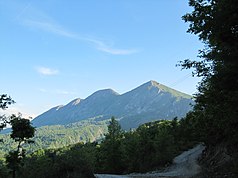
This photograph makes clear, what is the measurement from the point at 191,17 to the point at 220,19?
5.27ft

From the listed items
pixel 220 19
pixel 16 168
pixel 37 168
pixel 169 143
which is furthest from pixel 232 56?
pixel 169 143

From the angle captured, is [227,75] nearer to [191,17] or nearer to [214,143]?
[191,17]

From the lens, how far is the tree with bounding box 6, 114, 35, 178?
2148 cm

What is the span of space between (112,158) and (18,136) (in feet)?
146

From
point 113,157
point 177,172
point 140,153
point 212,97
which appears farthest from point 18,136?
point 113,157

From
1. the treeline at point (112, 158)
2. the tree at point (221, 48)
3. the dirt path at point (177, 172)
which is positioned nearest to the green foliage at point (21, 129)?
the treeline at point (112, 158)

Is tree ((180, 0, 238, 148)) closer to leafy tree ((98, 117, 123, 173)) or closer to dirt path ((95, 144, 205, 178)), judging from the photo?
→ dirt path ((95, 144, 205, 178))

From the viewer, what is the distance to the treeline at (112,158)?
19828 millimetres

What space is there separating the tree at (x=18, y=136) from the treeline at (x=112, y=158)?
42 cm

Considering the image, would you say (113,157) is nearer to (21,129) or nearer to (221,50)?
(21,129)

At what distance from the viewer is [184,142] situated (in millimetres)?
81250

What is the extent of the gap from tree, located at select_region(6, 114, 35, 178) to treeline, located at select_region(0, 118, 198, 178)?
1.39ft

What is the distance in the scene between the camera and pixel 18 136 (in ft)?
73.4

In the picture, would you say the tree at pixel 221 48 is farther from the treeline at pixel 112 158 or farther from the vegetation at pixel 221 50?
the treeline at pixel 112 158
